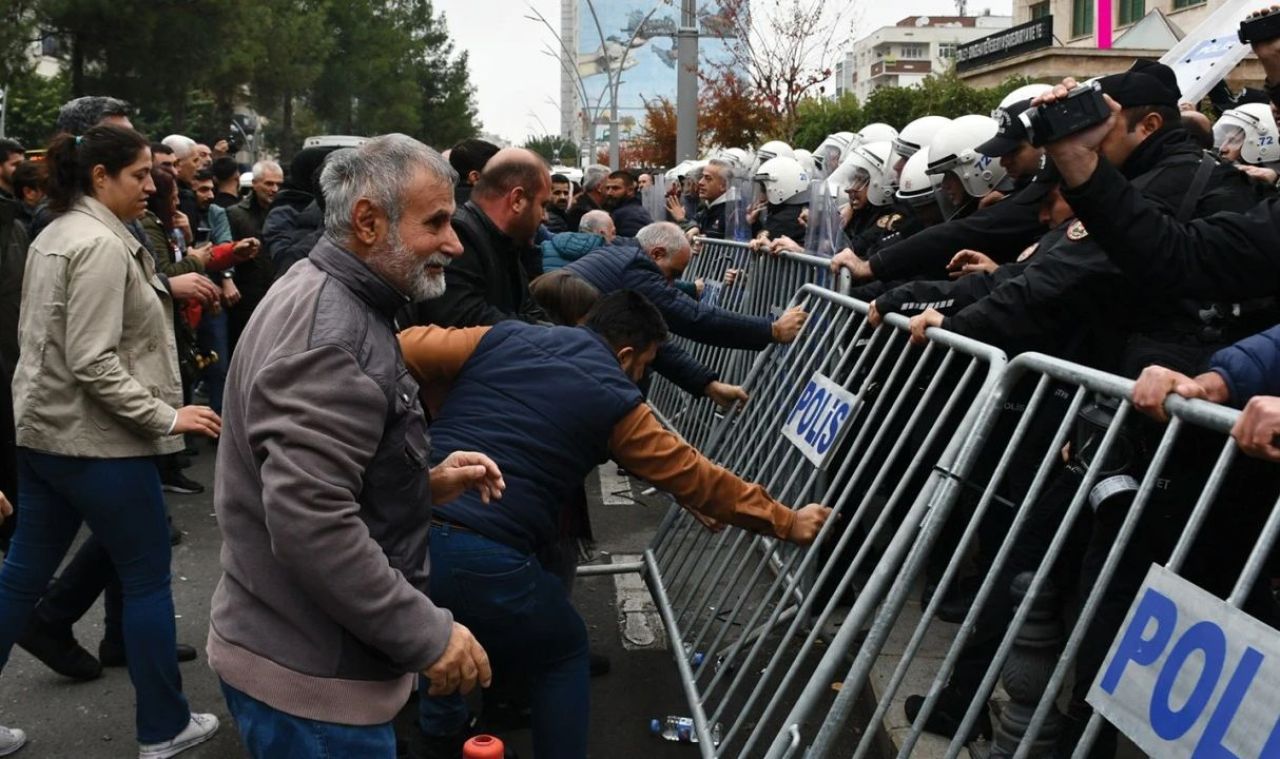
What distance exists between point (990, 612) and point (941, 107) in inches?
1275

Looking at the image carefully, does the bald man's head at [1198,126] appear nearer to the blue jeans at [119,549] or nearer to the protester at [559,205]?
the blue jeans at [119,549]

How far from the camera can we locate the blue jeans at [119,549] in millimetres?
3740

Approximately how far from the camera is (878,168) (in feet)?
22.7

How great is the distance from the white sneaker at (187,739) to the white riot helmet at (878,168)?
181 inches

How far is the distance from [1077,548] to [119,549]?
293cm

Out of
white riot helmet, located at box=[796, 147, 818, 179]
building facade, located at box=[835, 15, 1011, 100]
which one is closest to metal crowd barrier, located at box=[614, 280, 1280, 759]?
white riot helmet, located at box=[796, 147, 818, 179]

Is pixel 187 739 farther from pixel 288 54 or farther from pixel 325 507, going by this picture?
pixel 288 54

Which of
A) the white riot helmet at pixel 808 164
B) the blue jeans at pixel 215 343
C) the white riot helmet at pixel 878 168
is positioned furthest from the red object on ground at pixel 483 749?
the white riot helmet at pixel 808 164

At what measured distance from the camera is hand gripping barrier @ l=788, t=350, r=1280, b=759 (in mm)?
2346

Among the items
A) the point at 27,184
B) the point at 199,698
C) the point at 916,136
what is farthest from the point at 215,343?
the point at 916,136

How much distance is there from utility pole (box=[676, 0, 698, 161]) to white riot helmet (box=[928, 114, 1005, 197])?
1022cm

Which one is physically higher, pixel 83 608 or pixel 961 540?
pixel 961 540

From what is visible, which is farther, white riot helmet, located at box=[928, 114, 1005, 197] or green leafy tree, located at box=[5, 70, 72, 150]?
green leafy tree, located at box=[5, 70, 72, 150]

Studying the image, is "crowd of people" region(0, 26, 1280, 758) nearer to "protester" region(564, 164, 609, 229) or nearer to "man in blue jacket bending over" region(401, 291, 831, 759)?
"man in blue jacket bending over" region(401, 291, 831, 759)
